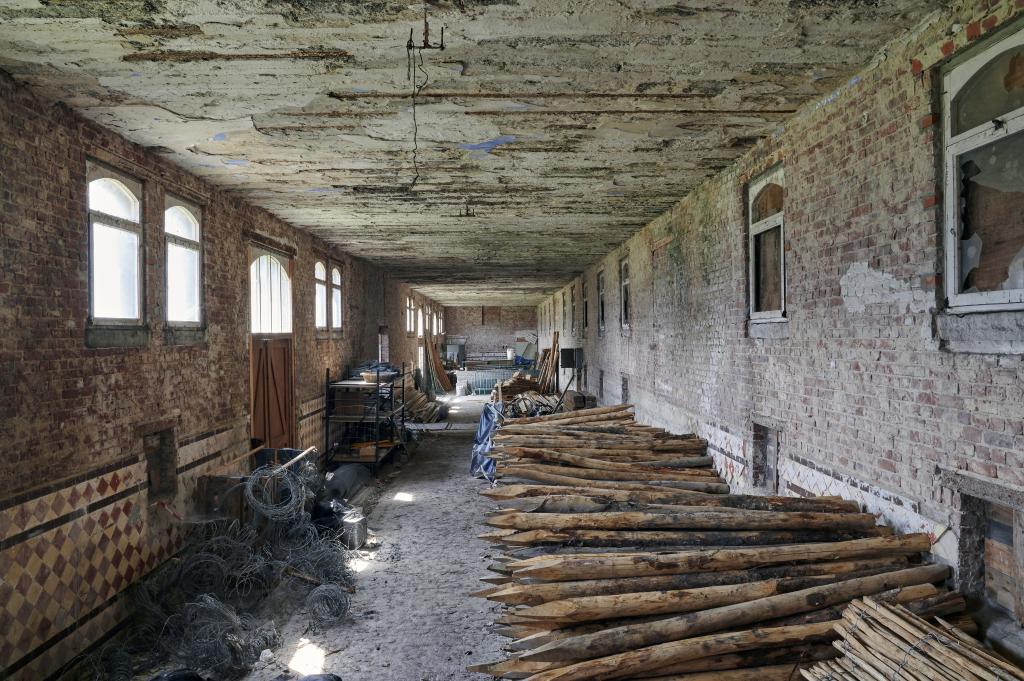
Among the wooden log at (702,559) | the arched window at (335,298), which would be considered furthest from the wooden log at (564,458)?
the arched window at (335,298)

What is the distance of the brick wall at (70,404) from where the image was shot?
4.17 metres

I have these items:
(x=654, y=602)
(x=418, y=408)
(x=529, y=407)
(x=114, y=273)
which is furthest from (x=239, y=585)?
(x=418, y=408)

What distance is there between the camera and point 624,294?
1184 centimetres

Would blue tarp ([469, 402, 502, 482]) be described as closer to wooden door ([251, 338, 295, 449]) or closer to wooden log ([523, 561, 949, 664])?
wooden door ([251, 338, 295, 449])

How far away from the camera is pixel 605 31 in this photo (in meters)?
3.50

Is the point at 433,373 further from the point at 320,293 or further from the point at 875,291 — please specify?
the point at 875,291

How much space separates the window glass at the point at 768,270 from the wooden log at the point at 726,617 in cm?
255

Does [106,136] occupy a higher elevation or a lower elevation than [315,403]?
higher

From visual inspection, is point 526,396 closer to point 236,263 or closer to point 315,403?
point 315,403

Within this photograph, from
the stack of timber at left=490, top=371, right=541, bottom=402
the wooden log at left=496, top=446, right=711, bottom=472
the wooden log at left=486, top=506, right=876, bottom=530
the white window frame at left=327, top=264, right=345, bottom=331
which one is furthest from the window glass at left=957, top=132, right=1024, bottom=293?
the stack of timber at left=490, top=371, right=541, bottom=402

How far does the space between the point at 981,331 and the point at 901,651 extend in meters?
1.65

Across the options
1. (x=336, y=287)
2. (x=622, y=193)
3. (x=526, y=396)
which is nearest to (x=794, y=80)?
(x=622, y=193)

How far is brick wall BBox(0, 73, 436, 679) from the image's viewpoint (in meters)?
4.17

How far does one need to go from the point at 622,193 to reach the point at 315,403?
6633 millimetres
